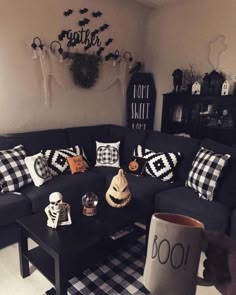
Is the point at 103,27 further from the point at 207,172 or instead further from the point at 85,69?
the point at 207,172

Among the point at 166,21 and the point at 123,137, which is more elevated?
the point at 166,21

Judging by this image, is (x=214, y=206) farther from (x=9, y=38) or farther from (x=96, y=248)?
(x=9, y=38)

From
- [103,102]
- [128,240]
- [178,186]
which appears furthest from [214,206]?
[103,102]

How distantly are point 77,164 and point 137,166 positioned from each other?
26.9 inches

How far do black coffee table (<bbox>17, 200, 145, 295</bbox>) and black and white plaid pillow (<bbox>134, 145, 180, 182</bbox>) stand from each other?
2.57 feet

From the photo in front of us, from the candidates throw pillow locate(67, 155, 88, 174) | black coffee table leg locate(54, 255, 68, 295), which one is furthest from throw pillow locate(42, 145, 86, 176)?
black coffee table leg locate(54, 255, 68, 295)

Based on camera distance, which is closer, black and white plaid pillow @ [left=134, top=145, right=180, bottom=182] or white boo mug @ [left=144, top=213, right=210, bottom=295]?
white boo mug @ [left=144, top=213, right=210, bottom=295]

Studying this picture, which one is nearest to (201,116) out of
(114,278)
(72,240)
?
(114,278)

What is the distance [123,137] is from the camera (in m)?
3.35

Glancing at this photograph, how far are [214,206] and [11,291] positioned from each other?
166 cm

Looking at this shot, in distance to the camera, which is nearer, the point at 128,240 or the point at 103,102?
the point at 128,240

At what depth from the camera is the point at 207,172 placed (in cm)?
226

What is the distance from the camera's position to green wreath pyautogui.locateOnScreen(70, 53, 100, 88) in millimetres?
3359

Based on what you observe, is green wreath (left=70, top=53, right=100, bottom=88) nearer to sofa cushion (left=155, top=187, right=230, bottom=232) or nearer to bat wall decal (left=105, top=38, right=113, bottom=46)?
bat wall decal (left=105, top=38, right=113, bottom=46)
